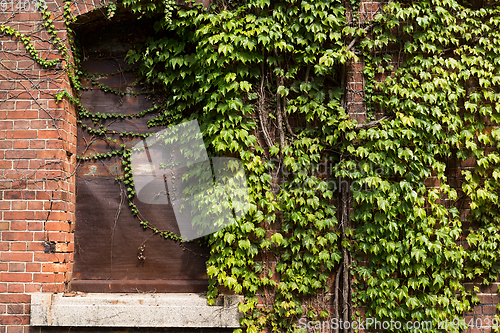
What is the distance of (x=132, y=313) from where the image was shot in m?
2.77

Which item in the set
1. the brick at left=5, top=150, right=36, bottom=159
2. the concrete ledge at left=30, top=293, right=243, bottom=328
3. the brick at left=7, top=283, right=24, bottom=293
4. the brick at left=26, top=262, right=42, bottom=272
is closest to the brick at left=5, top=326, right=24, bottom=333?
the concrete ledge at left=30, top=293, right=243, bottom=328

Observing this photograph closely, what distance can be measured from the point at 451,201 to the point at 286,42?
227cm

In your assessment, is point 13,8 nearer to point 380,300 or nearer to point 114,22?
point 114,22

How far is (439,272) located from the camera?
275 cm

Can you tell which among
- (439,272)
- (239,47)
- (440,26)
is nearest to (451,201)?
(439,272)

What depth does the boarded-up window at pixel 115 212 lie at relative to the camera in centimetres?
310

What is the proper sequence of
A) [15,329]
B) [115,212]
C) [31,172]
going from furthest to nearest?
[115,212] < [31,172] < [15,329]

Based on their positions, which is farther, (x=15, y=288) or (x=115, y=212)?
(x=115, y=212)

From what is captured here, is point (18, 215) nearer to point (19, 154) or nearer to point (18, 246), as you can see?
point (18, 246)

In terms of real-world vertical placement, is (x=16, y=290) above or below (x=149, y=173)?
below

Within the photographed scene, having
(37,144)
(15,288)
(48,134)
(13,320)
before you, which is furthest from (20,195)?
(13,320)

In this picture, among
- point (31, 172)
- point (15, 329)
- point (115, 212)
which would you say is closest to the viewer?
point (15, 329)

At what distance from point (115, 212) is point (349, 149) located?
2509 mm

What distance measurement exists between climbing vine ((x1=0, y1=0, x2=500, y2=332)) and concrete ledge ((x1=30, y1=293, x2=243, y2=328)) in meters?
0.20
